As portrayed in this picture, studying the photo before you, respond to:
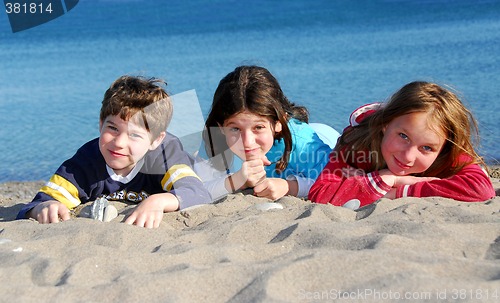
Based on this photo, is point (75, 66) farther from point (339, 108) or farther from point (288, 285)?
point (288, 285)

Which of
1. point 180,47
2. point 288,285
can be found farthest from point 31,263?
point 180,47

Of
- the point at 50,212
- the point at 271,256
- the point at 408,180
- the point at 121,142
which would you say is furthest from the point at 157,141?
the point at 271,256

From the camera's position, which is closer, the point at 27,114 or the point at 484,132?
the point at 484,132

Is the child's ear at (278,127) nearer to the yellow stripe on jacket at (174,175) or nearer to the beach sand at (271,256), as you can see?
the yellow stripe on jacket at (174,175)

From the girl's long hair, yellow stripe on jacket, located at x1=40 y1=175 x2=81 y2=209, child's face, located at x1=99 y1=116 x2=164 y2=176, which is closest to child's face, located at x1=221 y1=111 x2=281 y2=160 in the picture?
the girl's long hair

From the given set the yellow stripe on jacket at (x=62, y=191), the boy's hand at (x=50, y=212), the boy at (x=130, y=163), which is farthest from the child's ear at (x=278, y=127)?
the boy's hand at (x=50, y=212)

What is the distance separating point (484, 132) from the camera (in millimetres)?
8078

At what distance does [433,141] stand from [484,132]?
422 centimetres

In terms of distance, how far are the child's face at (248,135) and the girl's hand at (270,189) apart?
0.85 feet

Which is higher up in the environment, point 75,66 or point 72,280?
point 72,280

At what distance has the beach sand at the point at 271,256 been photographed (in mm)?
2479

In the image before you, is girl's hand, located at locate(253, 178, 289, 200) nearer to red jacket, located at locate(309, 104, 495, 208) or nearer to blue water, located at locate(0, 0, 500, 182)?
red jacket, located at locate(309, 104, 495, 208)

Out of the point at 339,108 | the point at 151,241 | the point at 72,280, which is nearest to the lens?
the point at 72,280

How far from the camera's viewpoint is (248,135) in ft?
15.1
